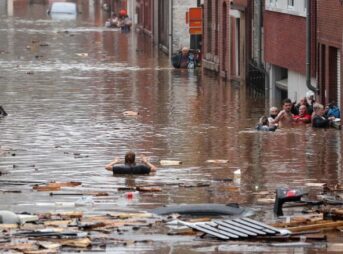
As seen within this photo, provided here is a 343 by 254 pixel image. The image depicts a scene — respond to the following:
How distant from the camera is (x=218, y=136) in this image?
38.6m

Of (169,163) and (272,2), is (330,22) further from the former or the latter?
(169,163)

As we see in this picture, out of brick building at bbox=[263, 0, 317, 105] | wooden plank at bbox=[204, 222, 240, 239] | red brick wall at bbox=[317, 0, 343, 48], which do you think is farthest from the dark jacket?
wooden plank at bbox=[204, 222, 240, 239]

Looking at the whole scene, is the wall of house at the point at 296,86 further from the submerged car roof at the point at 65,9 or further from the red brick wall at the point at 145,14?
the submerged car roof at the point at 65,9

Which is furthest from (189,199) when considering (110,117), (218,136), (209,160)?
(110,117)

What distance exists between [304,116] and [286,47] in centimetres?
687

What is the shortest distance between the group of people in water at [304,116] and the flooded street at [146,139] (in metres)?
0.45

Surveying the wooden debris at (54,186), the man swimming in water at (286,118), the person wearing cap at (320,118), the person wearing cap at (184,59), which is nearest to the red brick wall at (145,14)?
the person wearing cap at (184,59)

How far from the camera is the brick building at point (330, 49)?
40.1 metres

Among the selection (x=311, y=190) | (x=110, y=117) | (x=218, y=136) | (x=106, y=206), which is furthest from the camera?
(x=110, y=117)

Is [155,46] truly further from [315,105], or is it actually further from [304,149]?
[304,149]

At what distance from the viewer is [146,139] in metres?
37.8

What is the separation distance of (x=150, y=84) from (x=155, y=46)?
1019 inches

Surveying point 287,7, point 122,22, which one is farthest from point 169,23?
point 287,7

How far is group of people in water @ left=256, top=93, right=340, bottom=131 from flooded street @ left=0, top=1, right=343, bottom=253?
45cm
